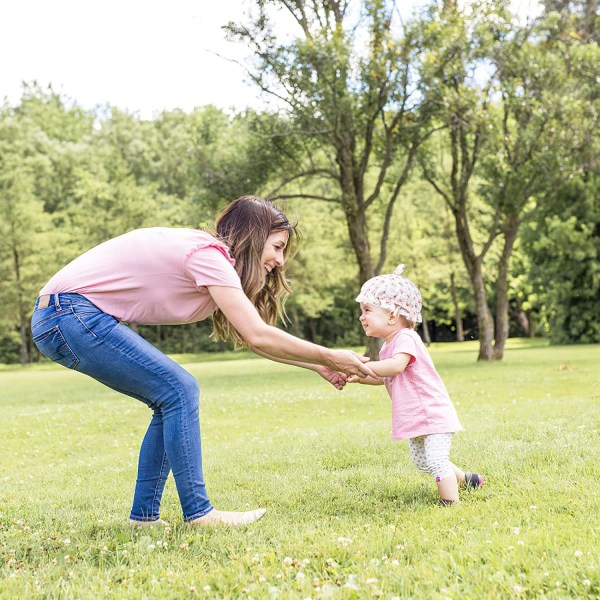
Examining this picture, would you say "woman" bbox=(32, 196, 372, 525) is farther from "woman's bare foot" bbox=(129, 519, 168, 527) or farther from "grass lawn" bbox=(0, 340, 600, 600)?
"grass lawn" bbox=(0, 340, 600, 600)

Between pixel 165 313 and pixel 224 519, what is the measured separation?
1299 millimetres

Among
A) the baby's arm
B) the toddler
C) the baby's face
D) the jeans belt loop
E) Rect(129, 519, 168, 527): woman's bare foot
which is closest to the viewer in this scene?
the jeans belt loop

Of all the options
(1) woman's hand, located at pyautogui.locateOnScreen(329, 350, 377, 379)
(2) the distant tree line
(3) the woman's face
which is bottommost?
(1) woman's hand, located at pyautogui.locateOnScreen(329, 350, 377, 379)

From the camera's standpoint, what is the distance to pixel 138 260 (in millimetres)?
4105

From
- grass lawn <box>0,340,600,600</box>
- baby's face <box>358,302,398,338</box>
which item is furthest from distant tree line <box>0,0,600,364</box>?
baby's face <box>358,302,398,338</box>

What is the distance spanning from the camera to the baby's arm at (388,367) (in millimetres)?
4734

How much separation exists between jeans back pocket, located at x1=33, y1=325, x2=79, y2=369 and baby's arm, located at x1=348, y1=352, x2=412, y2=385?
1874 mm

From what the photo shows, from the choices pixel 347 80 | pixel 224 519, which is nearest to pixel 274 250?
pixel 224 519

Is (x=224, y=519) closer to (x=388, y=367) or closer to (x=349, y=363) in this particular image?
(x=349, y=363)

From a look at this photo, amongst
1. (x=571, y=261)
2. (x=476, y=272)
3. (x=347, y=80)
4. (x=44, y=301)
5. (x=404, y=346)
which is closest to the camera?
(x=44, y=301)

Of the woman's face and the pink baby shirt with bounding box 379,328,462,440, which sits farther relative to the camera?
the pink baby shirt with bounding box 379,328,462,440

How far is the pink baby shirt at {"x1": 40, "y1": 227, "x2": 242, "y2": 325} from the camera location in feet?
13.3

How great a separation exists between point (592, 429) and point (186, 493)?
474 cm

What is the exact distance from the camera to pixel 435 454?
15.9ft
